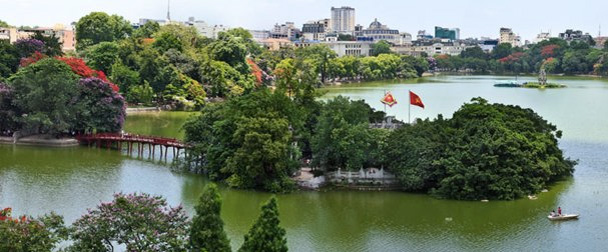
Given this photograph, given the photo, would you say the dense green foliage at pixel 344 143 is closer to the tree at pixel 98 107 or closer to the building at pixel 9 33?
the tree at pixel 98 107

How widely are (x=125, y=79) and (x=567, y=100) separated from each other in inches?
1681

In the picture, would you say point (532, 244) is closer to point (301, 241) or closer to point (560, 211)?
point (560, 211)

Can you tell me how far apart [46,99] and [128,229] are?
25907 mm

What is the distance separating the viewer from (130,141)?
42938 millimetres

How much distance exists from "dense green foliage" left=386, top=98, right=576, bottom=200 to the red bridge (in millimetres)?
12956

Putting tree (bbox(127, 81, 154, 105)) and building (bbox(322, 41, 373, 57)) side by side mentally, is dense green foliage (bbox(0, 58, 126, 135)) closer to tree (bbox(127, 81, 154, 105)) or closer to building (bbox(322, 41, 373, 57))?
tree (bbox(127, 81, 154, 105))

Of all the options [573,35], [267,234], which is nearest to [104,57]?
[267,234]

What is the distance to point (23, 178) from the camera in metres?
35.4

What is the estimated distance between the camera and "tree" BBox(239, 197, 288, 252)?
61.9 feet

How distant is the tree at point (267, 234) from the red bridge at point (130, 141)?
21.7 metres

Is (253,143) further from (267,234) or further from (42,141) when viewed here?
(42,141)

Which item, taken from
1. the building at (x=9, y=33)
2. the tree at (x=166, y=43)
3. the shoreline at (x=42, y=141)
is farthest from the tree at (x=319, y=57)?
the shoreline at (x=42, y=141)

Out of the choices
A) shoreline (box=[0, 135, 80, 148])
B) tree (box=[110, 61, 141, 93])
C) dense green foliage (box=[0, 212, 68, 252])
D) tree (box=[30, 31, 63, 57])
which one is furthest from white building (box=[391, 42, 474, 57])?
dense green foliage (box=[0, 212, 68, 252])

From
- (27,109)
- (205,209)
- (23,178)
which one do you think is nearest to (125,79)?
(27,109)
